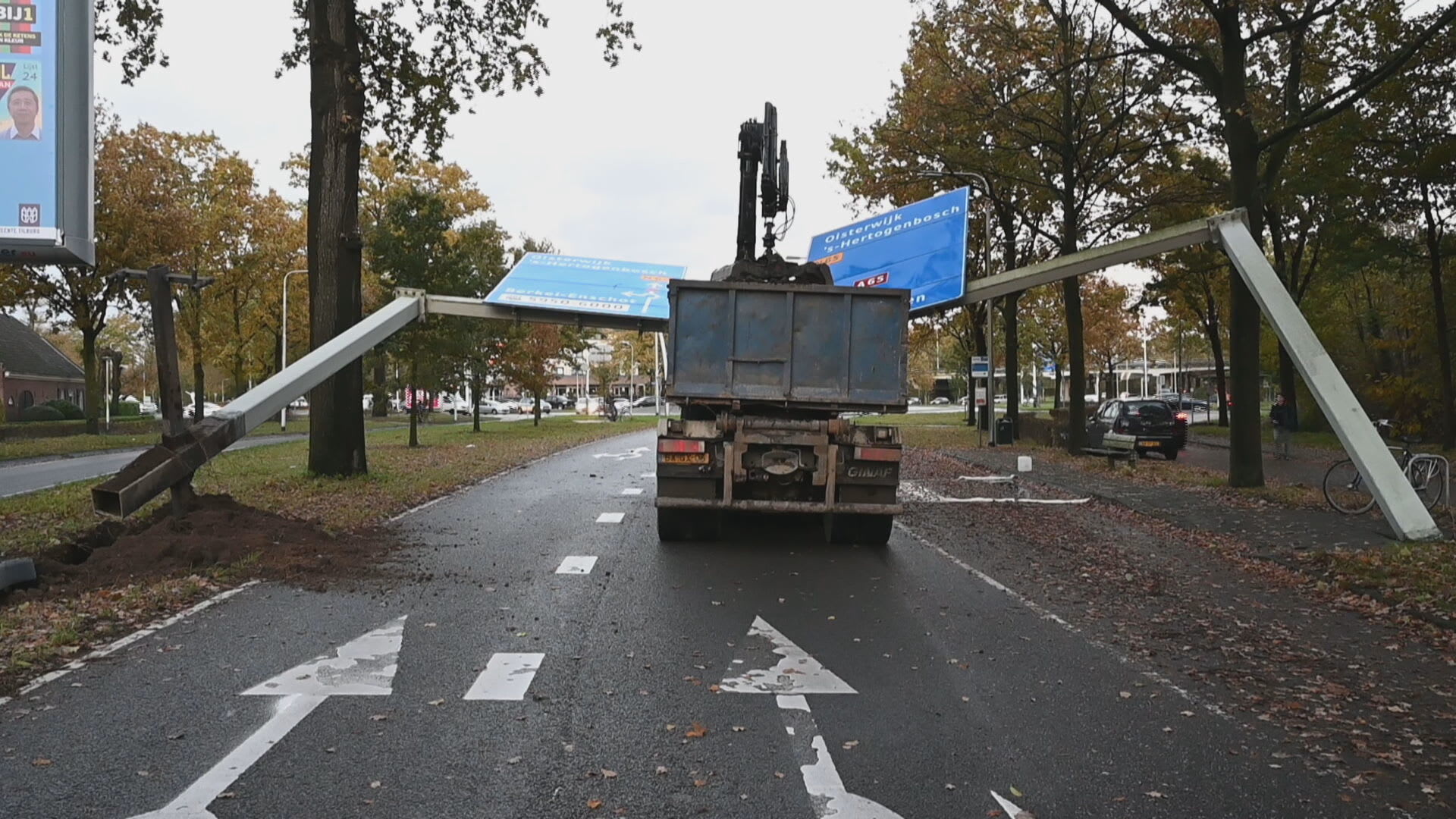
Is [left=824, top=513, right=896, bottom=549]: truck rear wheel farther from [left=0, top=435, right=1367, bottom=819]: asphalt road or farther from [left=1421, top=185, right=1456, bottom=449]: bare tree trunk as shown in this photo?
[left=1421, top=185, right=1456, bottom=449]: bare tree trunk

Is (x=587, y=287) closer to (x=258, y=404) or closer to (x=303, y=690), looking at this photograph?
(x=258, y=404)

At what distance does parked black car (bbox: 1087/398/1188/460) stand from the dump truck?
1827cm

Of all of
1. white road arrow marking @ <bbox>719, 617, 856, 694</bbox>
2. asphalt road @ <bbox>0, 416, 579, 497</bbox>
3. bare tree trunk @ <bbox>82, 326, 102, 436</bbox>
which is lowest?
white road arrow marking @ <bbox>719, 617, 856, 694</bbox>

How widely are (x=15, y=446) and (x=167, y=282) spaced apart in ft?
74.2

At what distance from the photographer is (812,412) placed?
11.5 m

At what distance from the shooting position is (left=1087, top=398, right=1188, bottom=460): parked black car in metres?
27.4

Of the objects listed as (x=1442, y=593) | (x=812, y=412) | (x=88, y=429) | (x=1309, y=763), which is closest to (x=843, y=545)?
(x=812, y=412)

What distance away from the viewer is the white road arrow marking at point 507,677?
18.2 ft

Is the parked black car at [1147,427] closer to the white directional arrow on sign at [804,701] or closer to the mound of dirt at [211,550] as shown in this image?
the mound of dirt at [211,550]

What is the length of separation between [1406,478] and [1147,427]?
16.0m

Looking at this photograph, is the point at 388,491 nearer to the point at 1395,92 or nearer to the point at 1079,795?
the point at 1079,795

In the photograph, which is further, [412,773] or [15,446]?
[15,446]

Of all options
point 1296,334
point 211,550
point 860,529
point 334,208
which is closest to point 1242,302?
point 1296,334

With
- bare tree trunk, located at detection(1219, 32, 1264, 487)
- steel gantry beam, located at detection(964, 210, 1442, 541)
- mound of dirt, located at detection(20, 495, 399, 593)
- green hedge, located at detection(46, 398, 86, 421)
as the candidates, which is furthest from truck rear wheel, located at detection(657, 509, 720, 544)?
green hedge, located at detection(46, 398, 86, 421)
